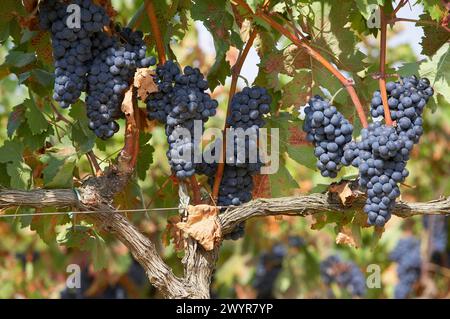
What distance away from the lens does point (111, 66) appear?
7.27 feet

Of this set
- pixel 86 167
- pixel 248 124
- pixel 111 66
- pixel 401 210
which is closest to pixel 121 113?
pixel 111 66

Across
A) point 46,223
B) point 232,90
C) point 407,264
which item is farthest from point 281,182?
point 407,264

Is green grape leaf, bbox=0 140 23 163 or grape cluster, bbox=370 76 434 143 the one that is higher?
grape cluster, bbox=370 76 434 143

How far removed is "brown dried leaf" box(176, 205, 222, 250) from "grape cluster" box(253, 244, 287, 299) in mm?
2743

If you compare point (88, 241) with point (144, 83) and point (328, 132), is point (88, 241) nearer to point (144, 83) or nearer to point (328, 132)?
point (144, 83)

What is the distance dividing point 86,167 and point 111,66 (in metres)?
1.98

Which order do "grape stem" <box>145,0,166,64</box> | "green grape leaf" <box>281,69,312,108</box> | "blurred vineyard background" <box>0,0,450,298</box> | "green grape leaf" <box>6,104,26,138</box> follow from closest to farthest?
1. "grape stem" <box>145,0,166,64</box>
2. "green grape leaf" <box>281,69,312,108</box>
3. "green grape leaf" <box>6,104,26,138</box>
4. "blurred vineyard background" <box>0,0,450,298</box>

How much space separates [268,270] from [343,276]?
44 centimetres

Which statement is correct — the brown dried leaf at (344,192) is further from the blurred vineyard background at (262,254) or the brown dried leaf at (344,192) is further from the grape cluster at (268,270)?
the grape cluster at (268,270)

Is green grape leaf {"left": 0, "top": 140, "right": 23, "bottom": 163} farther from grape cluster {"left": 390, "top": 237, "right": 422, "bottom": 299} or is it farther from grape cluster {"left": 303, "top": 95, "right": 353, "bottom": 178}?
grape cluster {"left": 390, "top": 237, "right": 422, "bottom": 299}

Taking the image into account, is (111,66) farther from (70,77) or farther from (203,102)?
(203,102)

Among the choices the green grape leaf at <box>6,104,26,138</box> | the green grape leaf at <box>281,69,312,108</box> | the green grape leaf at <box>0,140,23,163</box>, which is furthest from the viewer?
the green grape leaf at <box>6,104,26,138</box>

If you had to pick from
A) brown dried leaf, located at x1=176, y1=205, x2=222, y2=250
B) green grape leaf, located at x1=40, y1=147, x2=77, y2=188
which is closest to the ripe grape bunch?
brown dried leaf, located at x1=176, y1=205, x2=222, y2=250

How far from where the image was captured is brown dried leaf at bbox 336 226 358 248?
8.12 feet
